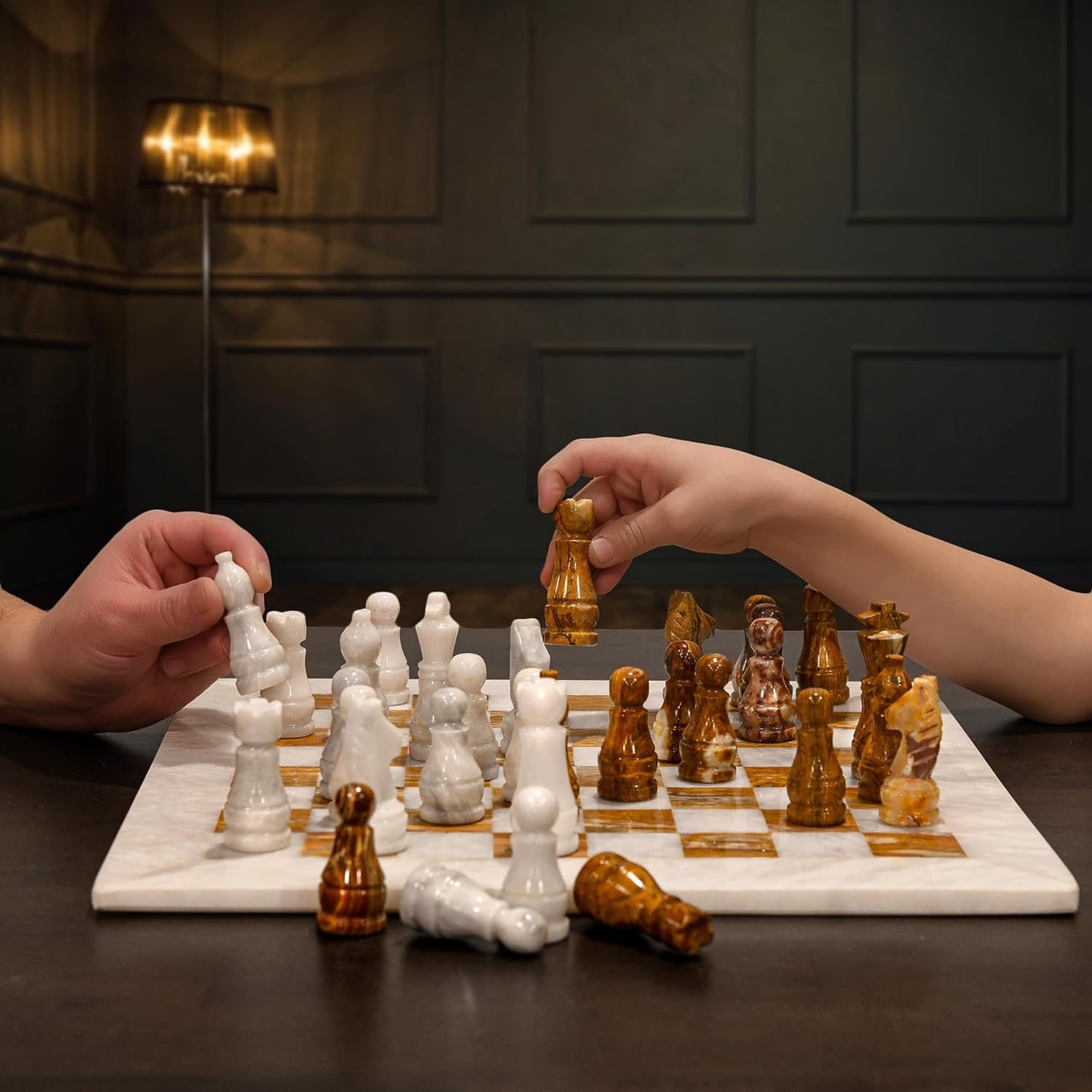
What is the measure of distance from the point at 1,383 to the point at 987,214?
369 centimetres

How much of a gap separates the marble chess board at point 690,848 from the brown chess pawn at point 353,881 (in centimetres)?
4

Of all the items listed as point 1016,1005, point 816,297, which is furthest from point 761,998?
point 816,297

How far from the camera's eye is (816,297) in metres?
5.50

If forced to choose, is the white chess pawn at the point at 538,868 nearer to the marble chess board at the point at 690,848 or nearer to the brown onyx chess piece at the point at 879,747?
the marble chess board at the point at 690,848

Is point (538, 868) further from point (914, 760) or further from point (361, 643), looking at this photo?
point (361, 643)

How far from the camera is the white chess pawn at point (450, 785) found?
3.21 feet

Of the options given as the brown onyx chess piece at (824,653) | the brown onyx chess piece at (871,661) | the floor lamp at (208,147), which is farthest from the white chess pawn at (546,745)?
the floor lamp at (208,147)

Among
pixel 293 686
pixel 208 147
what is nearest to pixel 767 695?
pixel 293 686

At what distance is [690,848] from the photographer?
36.4 inches

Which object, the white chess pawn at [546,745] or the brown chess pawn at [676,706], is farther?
the brown chess pawn at [676,706]

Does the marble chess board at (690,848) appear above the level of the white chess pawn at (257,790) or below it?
below

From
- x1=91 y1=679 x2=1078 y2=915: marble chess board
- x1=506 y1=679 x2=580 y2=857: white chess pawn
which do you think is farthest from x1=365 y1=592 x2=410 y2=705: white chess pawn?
x1=506 y1=679 x2=580 y2=857: white chess pawn

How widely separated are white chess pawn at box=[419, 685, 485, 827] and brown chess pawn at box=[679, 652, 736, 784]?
0.19 m

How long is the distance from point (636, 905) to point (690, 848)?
17 cm
